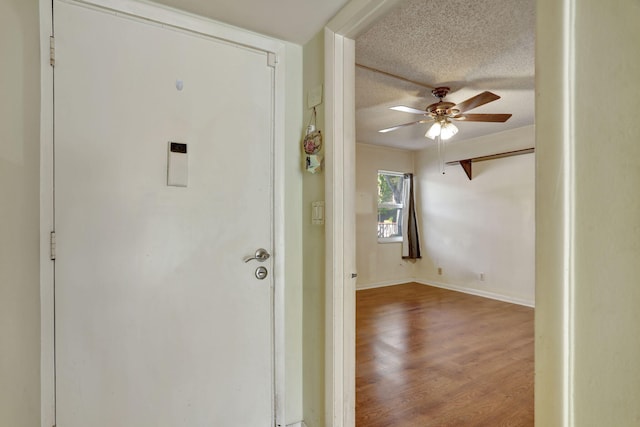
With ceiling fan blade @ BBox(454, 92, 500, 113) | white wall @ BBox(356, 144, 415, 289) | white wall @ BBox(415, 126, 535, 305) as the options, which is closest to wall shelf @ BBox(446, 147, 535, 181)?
white wall @ BBox(415, 126, 535, 305)

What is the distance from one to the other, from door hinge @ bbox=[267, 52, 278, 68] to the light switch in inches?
24.5

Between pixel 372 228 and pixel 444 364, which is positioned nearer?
pixel 444 364

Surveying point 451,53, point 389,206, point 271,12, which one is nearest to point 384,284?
point 389,206

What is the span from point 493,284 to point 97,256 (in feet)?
15.5

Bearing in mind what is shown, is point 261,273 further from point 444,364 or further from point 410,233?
point 410,233

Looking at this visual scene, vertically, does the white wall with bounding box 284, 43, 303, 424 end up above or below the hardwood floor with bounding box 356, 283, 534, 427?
above

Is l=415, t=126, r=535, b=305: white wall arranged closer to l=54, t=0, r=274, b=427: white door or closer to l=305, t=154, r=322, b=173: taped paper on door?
l=305, t=154, r=322, b=173: taped paper on door

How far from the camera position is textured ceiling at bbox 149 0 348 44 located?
1.39m

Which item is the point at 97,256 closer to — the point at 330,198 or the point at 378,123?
the point at 330,198

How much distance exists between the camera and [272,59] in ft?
5.36

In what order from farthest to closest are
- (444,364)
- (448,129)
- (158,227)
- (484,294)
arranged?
(484,294) < (448,129) < (444,364) < (158,227)

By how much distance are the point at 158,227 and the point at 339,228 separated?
826 millimetres

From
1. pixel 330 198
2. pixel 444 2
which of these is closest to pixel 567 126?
pixel 330 198

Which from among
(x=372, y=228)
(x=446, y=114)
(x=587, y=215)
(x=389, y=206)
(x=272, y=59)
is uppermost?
(x=446, y=114)
